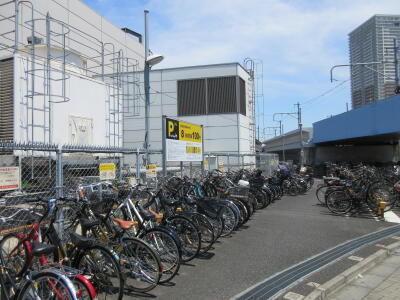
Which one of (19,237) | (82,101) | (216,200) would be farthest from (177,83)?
(19,237)

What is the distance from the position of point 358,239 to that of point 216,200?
2945 millimetres

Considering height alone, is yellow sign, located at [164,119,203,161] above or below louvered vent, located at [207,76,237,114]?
below

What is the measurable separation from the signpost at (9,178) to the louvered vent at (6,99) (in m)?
5.60

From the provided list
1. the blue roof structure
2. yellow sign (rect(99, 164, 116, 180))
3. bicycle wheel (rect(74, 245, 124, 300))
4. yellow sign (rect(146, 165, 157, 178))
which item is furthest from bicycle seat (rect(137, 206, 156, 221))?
the blue roof structure

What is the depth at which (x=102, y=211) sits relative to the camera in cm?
471

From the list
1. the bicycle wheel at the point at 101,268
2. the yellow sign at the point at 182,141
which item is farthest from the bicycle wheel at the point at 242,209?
the bicycle wheel at the point at 101,268

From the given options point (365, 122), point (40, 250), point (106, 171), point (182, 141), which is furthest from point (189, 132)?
point (365, 122)

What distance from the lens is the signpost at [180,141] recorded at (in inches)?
347

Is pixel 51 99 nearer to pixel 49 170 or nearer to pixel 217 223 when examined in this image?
pixel 49 170

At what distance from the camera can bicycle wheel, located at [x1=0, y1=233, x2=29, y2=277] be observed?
368 cm

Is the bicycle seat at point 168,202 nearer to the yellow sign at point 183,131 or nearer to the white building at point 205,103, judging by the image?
the yellow sign at point 183,131

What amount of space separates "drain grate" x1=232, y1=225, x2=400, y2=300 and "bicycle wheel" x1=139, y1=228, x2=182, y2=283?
32.9 inches

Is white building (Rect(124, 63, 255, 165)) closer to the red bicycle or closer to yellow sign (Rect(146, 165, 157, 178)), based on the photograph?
yellow sign (Rect(146, 165, 157, 178))

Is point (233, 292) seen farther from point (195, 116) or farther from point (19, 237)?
point (195, 116)
